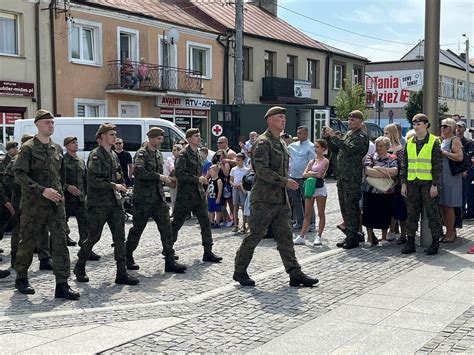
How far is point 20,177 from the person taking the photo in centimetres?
711

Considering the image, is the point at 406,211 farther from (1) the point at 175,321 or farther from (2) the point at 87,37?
(2) the point at 87,37

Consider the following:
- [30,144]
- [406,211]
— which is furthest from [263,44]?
[30,144]

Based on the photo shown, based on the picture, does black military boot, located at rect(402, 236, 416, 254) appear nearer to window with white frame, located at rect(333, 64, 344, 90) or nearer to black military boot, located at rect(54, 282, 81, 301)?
black military boot, located at rect(54, 282, 81, 301)

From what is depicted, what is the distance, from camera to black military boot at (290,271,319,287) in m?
7.52

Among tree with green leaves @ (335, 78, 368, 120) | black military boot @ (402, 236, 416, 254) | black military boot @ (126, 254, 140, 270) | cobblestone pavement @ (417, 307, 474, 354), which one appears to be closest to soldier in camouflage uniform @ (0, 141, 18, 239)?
black military boot @ (126, 254, 140, 270)

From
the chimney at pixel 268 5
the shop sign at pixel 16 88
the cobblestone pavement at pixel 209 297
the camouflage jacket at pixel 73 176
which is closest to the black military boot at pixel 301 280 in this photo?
the cobblestone pavement at pixel 209 297

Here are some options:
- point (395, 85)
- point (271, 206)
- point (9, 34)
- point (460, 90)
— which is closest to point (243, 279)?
point (271, 206)

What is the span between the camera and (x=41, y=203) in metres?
7.16

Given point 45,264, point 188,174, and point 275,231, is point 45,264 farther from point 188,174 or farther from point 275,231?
point 275,231

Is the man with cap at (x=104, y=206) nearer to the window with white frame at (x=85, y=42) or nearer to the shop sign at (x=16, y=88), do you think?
the shop sign at (x=16, y=88)

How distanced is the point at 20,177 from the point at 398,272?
4.76 meters

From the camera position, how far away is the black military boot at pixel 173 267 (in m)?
8.44

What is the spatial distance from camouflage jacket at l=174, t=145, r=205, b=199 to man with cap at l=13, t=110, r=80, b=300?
2.12 metres

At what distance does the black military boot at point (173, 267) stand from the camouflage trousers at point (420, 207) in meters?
3.44
